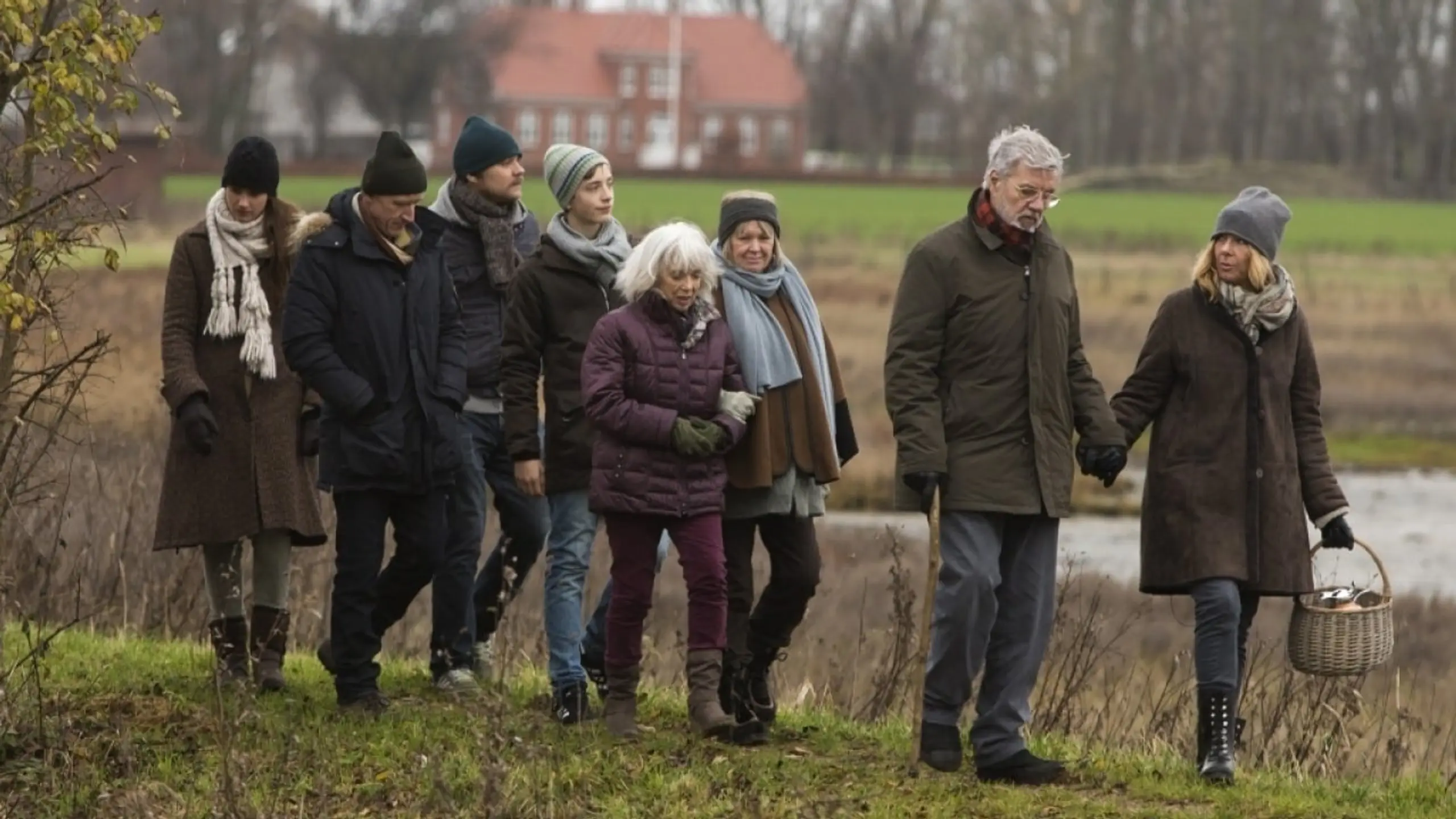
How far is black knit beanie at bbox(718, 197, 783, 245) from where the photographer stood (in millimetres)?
7938

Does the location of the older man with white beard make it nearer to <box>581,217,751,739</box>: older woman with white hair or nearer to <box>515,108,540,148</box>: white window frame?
<box>581,217,751,739</box>: older woman with white hair

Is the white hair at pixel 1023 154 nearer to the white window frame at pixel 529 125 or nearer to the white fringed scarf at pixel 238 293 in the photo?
the white fringed scarf at pixel 238 293

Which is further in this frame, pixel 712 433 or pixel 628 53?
pixel 628 53

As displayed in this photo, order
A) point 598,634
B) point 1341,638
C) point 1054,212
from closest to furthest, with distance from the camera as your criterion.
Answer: point 1341,638 → point 598,634 → point 1054,212

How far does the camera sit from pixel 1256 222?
7.70 meters

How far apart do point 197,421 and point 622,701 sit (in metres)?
1.73

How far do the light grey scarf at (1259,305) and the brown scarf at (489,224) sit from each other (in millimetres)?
2560

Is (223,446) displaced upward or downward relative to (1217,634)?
upward

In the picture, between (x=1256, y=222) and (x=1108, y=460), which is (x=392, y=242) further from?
(x=1256, y=222)

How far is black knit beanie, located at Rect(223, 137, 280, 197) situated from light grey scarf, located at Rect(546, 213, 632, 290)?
3.20 ft

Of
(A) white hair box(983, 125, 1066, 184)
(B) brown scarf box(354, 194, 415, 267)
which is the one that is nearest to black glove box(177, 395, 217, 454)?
(B) brown scarf box(354, 194, 415, 267)

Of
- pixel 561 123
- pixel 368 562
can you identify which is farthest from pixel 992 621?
pixel 561 123

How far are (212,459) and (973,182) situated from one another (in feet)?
233

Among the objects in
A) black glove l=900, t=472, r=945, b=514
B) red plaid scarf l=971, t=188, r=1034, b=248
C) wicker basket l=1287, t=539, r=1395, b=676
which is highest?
red plaid scarf l=971, t=188, r=1034, b=248
